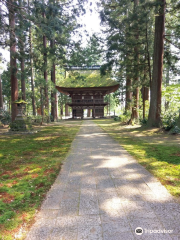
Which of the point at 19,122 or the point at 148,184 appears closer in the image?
the point at 148,184

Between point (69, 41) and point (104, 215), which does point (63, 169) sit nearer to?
point (104, 215)

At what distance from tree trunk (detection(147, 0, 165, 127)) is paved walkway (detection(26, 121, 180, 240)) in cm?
656

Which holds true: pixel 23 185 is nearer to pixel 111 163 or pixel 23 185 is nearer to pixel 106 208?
pixel 106 208

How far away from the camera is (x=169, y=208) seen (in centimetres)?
208

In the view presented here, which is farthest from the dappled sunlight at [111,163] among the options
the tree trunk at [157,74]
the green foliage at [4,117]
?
the green foliage at [4,117]

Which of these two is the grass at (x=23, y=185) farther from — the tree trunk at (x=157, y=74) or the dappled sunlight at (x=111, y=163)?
the tree trunk at (x=157, y=74)

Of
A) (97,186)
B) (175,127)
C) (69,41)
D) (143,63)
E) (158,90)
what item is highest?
(69,41)

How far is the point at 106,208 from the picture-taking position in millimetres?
2104

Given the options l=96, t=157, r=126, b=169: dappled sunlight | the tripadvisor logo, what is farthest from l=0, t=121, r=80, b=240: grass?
the tripadvisor logo

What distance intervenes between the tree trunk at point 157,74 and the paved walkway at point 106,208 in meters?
6.56

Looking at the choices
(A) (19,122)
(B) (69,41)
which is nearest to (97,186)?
(A) (19,122)

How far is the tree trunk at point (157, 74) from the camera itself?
29.6ft

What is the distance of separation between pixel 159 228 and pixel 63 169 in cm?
233

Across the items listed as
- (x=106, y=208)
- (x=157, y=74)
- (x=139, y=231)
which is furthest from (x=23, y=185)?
(x=157, y=74)
